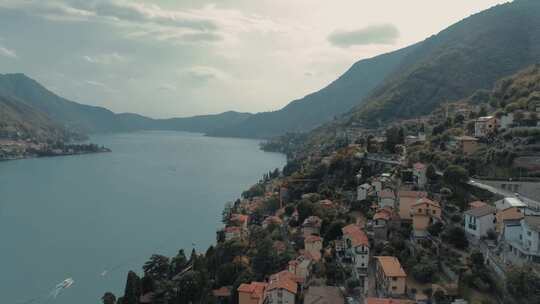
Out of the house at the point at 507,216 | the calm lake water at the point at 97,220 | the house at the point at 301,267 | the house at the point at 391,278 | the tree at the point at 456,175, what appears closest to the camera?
the house at the point at 391,278

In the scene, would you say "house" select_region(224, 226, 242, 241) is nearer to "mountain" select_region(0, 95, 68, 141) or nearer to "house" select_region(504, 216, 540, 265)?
"house" select_region(504, 216, 540, 265)

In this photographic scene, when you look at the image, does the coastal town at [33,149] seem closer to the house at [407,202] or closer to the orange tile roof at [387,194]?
the orange tile roof at [387,194]

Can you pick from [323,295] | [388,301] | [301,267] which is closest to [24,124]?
[301,267]

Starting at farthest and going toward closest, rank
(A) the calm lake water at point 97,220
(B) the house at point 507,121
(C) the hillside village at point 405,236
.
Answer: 1. (A) the calm lake water at point 97,220
2. (B) the house at point 507,121
3. (C) the hillside village at point 405,236

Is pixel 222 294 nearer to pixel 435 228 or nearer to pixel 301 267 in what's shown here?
pixel 301 267

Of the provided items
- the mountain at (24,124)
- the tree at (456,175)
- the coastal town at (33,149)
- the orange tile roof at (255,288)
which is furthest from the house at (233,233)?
the mountain at (24,124)

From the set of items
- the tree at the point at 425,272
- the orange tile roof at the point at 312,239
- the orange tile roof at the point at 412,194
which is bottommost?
the orange tile roof at the point at 312,239

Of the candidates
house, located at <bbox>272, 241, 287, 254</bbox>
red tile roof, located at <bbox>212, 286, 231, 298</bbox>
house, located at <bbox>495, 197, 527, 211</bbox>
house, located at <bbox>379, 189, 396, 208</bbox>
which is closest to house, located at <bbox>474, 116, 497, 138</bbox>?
house, located at <bbox>379, 189, 396, 208</bbox>

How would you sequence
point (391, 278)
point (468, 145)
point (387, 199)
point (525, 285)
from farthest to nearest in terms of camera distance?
point (468, 145), point (387, 199), point (391, 278), point (525, 285)
